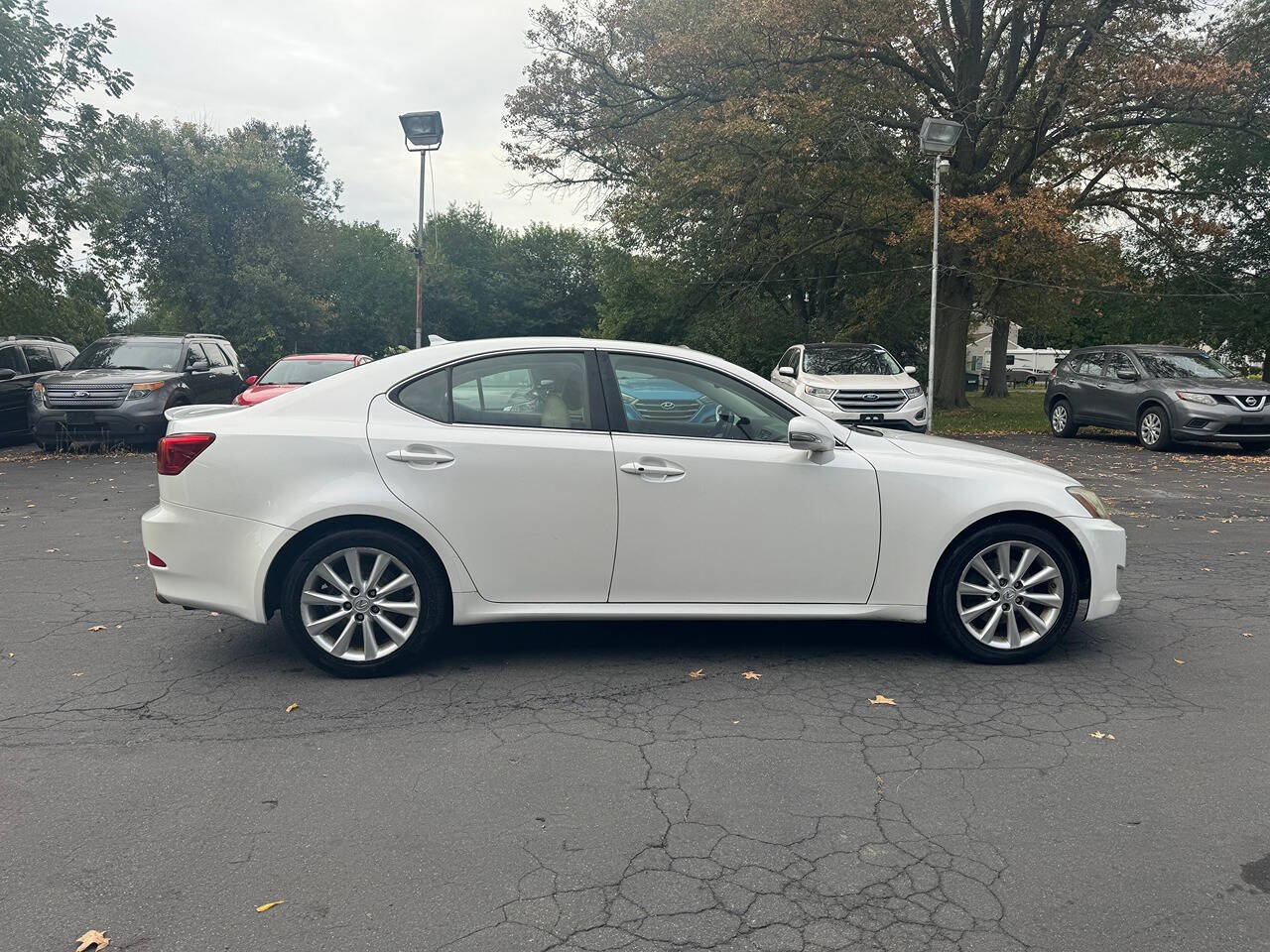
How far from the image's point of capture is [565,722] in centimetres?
426

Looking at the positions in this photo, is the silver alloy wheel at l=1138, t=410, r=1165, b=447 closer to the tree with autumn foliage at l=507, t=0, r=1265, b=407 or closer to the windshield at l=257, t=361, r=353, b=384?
the tree with autumn foliage at l=507, t=0, r=1265, b=407

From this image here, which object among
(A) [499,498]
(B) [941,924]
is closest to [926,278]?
(A) [499,498]

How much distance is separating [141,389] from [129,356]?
50.3 inches

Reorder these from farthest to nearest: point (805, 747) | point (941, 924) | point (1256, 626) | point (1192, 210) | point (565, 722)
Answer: point (1192, 210), point (1256, 626), point (565, 722), point (805, 747), point (941, 924)

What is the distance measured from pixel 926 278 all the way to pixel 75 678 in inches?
988

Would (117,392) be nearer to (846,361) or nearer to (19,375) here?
(19,375)

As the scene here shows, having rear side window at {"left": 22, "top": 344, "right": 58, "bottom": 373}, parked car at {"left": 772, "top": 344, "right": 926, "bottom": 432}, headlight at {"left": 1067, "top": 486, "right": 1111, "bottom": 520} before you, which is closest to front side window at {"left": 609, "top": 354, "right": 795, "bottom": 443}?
headlight at {"left": 1067, "top": 486, "right": 1111, "bottom": 520}

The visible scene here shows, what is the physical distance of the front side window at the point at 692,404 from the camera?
196 inches

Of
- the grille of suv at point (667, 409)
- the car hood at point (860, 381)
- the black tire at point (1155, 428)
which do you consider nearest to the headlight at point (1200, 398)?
the black tire at point (1155, 428)

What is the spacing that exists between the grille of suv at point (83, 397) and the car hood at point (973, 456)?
13.3m

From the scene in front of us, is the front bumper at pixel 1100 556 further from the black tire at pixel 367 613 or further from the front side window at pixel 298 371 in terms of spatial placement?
the front side window at pixel 298 371

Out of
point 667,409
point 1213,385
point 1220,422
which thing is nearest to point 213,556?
point 667,409

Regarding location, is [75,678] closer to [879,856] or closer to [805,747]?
[805,747]

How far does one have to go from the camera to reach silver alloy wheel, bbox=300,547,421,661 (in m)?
4.74
